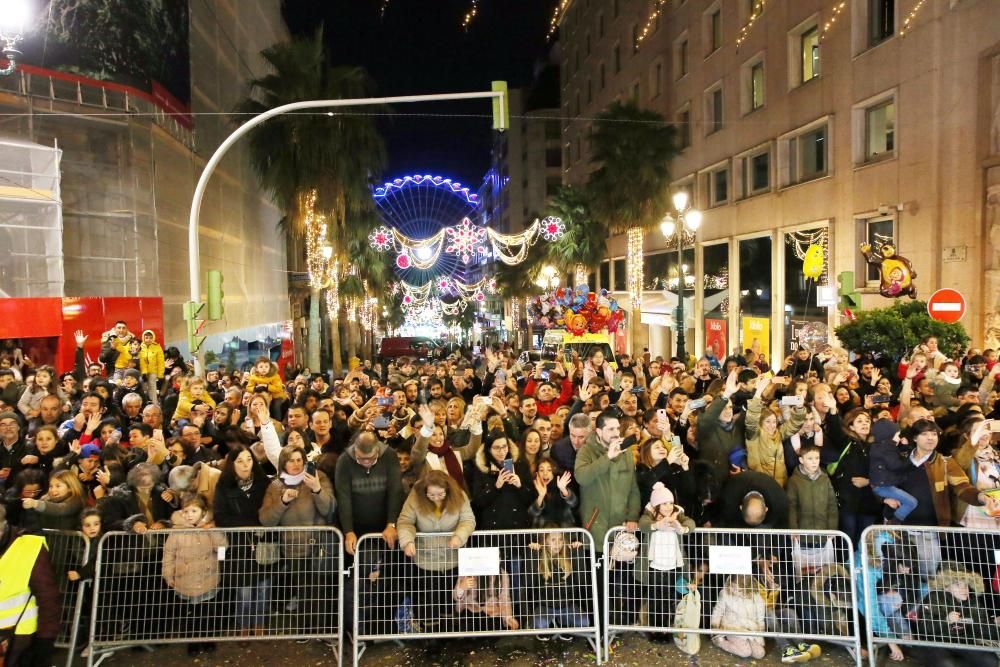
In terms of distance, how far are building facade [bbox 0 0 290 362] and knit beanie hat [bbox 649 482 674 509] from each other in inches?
694

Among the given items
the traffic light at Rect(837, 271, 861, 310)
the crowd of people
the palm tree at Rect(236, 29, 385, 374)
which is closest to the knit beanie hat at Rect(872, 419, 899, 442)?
the crowd of people

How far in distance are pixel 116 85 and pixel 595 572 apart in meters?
19.4

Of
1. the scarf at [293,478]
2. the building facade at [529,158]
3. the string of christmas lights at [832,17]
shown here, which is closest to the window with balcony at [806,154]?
the string of christmas lights at [832,17]

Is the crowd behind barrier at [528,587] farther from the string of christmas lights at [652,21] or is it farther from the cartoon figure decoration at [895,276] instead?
the string of christmas lights at [652,21]

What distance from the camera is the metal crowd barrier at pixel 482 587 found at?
18.0 ft

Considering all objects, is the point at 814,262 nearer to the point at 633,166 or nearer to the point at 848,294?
the point at 848,294

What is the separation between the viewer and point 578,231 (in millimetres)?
36969

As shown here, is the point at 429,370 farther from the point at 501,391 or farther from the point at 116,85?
the point at 116,85

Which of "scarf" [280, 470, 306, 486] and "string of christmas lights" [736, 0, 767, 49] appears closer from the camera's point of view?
"scarf" [280, 470, 306, 486]

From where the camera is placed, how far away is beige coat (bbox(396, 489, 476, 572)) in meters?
5.49

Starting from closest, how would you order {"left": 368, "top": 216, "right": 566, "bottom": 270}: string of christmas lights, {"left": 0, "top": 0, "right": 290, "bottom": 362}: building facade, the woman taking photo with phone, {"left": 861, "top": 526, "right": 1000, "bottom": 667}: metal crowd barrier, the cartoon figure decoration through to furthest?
1. {"left": 861, "top": 526, "right": 1000, "bottom": 667}: metal crowd barrier
2. the woman taking photo with phone
3. the cartoon figure decoration
4. {"left": 0, "top": 0, "right": 290, "bottom": 362}: building facade
5. {"left": 368, "top": 216, "right": 566, "bottom": 270}: string of christmas lights

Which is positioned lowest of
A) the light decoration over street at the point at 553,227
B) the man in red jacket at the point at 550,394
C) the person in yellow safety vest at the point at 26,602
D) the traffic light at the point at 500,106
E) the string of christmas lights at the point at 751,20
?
the person in yellow safety vest at the point at 26,602

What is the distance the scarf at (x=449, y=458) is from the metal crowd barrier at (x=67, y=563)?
288cm

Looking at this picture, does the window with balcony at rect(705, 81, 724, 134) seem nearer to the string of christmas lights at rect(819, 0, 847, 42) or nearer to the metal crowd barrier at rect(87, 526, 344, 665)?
the string of christmas lights at rect(819, 0, 847, 42)
